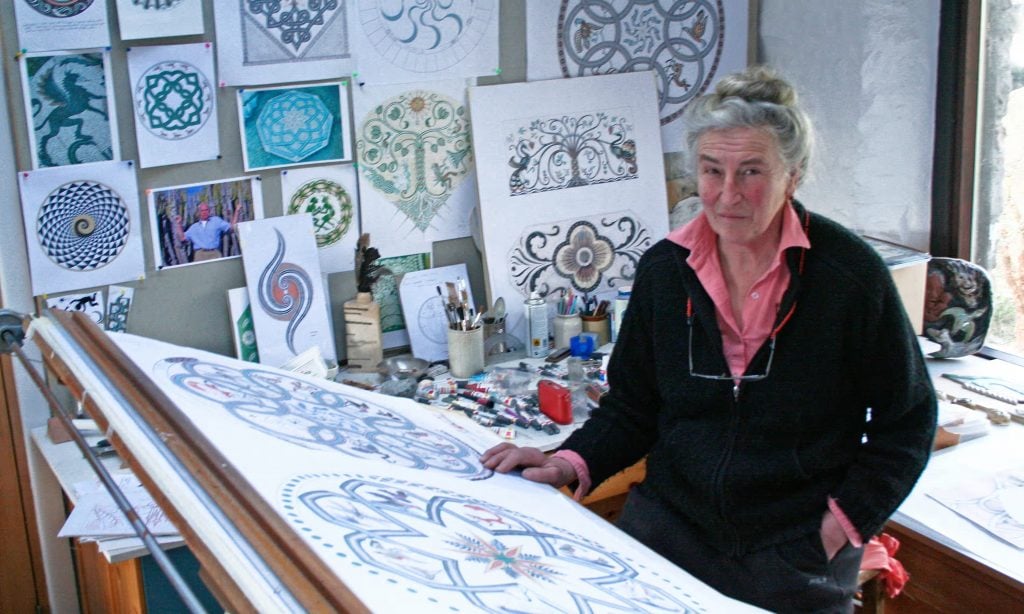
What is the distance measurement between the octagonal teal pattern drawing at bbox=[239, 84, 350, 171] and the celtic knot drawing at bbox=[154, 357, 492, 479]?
0.89 metres

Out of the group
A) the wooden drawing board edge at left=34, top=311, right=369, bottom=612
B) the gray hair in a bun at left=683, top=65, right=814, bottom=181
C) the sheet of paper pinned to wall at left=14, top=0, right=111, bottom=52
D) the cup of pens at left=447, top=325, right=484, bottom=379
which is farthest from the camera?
the cup of pens at left=447, top=325, right=484, bottom=379

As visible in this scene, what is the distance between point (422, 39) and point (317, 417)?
129 centimetres

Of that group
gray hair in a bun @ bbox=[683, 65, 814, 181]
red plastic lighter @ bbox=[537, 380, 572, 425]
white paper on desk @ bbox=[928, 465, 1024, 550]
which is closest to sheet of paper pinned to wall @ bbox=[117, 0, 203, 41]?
red plastic lighter @ bbox=[537, 380, 572, 425]

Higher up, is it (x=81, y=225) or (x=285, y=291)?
(x=81, y=225)

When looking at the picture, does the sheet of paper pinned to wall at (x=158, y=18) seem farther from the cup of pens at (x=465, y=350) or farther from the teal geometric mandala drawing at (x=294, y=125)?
the cup of pens at (x=465, y=350)

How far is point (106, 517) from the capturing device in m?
1.73

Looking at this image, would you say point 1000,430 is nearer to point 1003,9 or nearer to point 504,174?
point 1003,9

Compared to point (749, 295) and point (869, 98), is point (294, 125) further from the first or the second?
point (869, 98)

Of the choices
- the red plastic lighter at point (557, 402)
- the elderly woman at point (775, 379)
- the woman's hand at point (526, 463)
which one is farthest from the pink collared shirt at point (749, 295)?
the red plastic lighter at point (557, 402)

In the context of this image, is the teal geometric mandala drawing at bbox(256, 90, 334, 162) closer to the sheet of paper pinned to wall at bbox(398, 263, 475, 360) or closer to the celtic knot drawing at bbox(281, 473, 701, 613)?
the sheet of paper pinned to wall at bbox(398, 263, 475, 360)

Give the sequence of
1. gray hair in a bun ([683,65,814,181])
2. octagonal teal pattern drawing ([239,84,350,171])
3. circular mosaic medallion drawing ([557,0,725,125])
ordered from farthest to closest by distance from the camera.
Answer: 1. circular mosaic medallion drawing ([557,0,725,125])
2. octagonal teal pattern drawing ([239,84,350,171])
3. gray hair in a bun ([683,65,814,181])

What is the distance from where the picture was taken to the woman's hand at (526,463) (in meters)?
1.41

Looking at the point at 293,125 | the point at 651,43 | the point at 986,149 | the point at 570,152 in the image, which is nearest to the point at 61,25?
the point at 293,125

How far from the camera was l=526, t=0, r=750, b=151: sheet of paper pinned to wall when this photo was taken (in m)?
2.51
